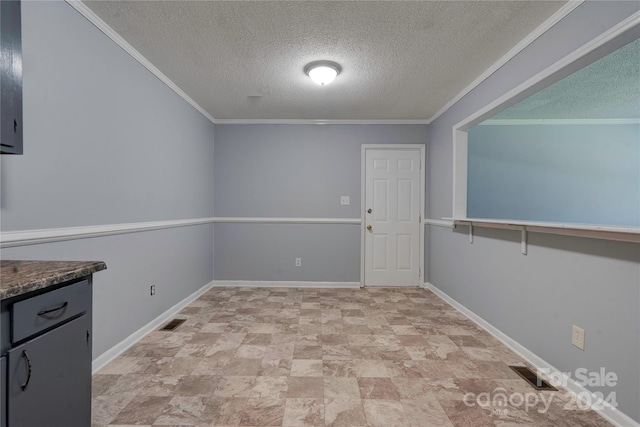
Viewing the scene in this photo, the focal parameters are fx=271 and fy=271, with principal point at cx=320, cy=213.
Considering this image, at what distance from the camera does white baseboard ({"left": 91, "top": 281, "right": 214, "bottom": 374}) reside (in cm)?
192

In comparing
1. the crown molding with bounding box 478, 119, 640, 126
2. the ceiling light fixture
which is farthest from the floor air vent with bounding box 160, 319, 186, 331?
the crown molding with bounding box 478, 119, 640, 126

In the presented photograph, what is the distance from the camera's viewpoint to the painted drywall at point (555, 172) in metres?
3.96

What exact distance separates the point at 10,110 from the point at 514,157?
5.12 m

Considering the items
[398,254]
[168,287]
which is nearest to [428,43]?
[398,254]

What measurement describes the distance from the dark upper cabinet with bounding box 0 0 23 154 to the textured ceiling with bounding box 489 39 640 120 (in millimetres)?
3559

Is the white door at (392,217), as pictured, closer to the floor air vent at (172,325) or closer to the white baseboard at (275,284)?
the white baseboard at (275,284)

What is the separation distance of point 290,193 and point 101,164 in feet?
7.94

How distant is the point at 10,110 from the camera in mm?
1105

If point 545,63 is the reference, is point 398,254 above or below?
below

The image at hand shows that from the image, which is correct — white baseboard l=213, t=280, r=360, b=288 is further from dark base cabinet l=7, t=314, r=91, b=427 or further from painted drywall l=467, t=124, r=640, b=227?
dark base cabinet l=7, t=314, r=91, b=427

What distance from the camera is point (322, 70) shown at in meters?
2.46

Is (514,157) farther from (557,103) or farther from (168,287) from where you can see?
(168,287)

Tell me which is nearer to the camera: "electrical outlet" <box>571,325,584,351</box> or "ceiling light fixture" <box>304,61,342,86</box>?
"electrical outlet" <box>571,325,584,351</box>

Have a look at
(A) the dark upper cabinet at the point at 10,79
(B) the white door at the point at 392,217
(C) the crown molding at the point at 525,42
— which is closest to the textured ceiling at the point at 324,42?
(C) the crown molding at the point at 525,42
